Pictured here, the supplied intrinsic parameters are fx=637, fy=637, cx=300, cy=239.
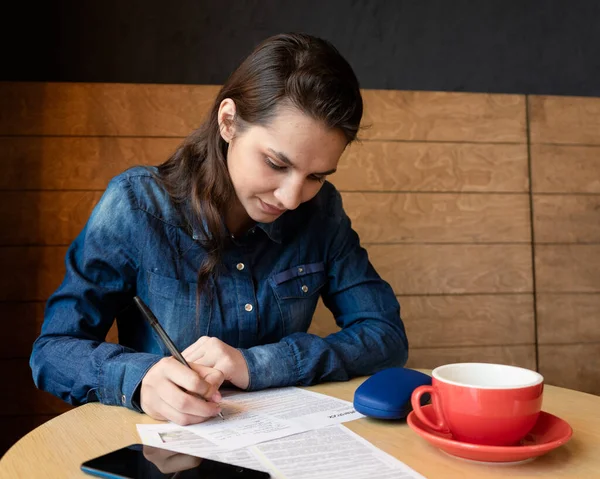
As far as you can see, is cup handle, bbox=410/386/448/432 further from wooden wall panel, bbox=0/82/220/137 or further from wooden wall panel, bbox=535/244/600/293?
wooden wall panel, bbox=535/244/600/293

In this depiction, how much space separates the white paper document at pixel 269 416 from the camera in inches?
30.1

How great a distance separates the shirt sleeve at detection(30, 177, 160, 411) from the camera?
935mm

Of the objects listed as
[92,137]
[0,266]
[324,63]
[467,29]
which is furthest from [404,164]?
[0,266]

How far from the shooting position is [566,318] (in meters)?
2.37

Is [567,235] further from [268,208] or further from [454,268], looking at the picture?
[268,208]

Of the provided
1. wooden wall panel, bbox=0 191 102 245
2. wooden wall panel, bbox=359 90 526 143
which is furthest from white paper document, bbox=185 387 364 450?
wooden wall panel, bbox=359 90 526 143

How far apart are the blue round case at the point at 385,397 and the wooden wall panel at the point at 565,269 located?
164 centimetres

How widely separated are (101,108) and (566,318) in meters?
1.81

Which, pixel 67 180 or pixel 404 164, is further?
pixel 404 164

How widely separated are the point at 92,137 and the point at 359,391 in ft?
5.01

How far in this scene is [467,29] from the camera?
2.39 m

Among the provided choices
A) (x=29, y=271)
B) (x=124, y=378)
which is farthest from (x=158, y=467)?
(x=29, y=271)

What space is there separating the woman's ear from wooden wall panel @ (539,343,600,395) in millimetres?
1654

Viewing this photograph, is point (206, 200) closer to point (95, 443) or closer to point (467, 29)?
point (95, 443)
